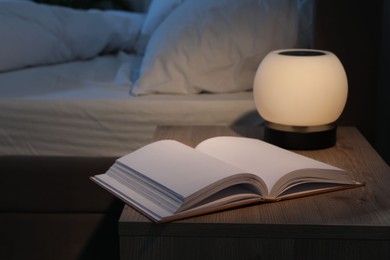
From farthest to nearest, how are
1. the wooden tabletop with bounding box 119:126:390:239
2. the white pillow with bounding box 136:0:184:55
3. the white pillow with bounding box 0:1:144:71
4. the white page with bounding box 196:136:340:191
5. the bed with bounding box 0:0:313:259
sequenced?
the white pillow with bounding box 136:0:184:55 → the white pillow with bounding box 0:1:144:71 → the bed with bounding box 0:0:313:259 → the white page with bounding box 196:136:340:191 → the wooden tabletop with bounding box 119:126:390:239

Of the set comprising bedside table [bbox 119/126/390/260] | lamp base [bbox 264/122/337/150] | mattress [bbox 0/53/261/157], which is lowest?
mattress [bbox 0/53/261/157]

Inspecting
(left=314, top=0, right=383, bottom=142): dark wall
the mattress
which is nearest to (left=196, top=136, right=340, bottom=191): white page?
the mattress

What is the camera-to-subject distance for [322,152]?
1212 millimetres

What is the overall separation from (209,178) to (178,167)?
8cm

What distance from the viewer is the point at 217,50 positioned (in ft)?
5.02

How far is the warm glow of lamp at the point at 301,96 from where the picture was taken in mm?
1178

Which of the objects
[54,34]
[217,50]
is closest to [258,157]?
[217,50]

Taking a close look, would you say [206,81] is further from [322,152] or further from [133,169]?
[133,169]

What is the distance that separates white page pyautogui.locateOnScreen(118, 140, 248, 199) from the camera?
932 mm

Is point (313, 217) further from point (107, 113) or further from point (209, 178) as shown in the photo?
point (107, 113)

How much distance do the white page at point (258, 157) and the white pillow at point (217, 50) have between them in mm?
377

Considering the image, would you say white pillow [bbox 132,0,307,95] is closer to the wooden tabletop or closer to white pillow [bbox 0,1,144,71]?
white pillow [bbox 0,1,144,71]

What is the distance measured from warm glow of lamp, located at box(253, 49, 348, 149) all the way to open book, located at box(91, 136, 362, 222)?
105mm

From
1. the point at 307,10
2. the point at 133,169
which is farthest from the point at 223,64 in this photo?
the point at 133,169
